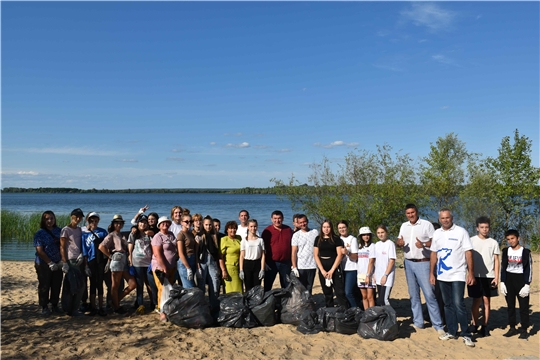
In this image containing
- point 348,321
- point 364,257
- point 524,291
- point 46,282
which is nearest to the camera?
point 524,291

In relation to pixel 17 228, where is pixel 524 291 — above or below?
above

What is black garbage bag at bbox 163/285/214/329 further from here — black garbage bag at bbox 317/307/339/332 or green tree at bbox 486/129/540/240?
green tree at bbox 486/129/540/240

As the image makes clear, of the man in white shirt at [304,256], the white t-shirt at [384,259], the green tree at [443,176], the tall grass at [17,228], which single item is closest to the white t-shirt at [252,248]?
the man in white shirt at [304,256]

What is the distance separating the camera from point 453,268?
19.4 ft

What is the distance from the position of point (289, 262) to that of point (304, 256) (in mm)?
392

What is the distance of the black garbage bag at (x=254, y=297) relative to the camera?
6629 mm

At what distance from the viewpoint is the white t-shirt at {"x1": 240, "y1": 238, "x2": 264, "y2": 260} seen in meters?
7.05

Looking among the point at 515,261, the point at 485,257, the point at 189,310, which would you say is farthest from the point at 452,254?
the point at 189,310

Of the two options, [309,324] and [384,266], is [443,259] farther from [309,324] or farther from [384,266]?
[309,324]

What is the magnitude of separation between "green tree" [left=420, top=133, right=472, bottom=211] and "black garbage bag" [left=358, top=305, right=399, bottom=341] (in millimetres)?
11386

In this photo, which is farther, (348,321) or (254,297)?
(254,297)

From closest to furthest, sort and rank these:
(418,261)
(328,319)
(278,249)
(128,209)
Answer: (328,319) < (418,261) < (278,249) < (128,209)

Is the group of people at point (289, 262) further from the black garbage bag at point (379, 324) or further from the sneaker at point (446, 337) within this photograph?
the black garbage bag at point (379, 324)

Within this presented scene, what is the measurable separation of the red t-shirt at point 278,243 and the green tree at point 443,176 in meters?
10.9
